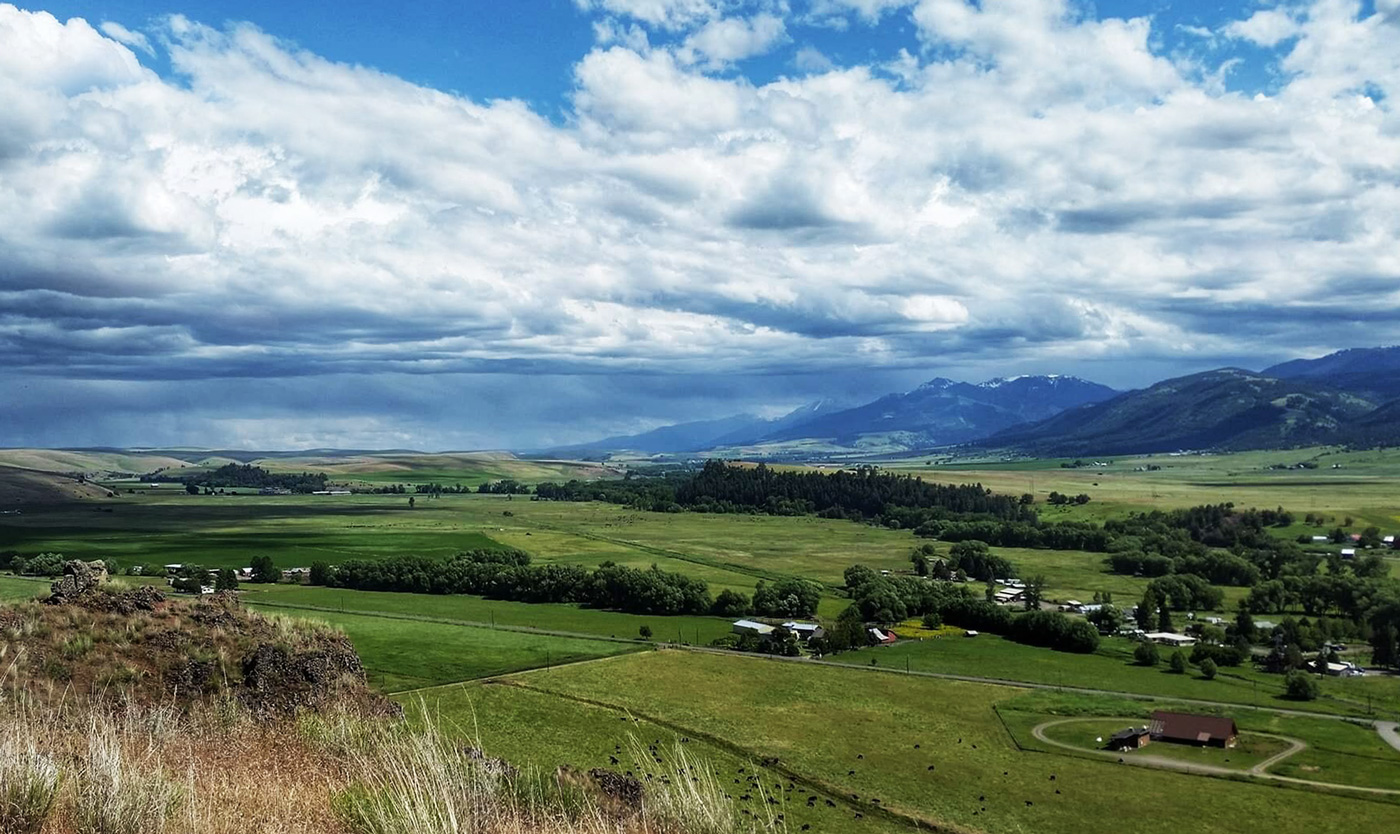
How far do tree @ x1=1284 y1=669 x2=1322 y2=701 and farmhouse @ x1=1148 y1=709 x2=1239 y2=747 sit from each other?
698 inches

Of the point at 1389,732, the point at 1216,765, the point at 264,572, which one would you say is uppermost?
the point at 264,572

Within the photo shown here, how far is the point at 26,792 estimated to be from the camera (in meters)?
13.0

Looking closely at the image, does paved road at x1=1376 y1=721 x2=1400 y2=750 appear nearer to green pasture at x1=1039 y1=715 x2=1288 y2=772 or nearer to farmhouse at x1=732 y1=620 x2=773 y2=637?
green pasture at x1=1039 y1=715 x2=1288 y2=772

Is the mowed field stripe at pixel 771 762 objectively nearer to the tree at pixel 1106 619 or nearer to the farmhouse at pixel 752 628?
the farmhouse at pixel 752 628

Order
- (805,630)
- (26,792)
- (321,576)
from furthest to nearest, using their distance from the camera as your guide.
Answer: (321,576) → (805,630) → (26,792)

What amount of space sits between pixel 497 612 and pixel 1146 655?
7851 cm

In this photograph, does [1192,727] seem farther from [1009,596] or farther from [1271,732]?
[1009,596]

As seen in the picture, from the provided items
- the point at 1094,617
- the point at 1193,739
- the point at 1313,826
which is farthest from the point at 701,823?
the point at 1094,617

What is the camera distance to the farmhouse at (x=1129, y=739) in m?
70.9

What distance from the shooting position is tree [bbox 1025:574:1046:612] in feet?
416

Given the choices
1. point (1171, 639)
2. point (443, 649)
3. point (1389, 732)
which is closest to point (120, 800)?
point (443, 649)

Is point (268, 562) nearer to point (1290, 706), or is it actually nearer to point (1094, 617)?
point (1094, 617)

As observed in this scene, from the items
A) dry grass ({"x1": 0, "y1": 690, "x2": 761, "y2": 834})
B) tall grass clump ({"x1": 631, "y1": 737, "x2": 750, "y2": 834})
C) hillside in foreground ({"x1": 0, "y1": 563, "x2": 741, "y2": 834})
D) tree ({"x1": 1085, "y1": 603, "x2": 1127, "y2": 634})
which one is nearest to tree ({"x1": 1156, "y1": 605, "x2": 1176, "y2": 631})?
tree ({"x1": 1085, "y1": 603, "x2": 1127, "y2": 634})

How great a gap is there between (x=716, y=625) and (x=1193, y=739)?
57.4m
